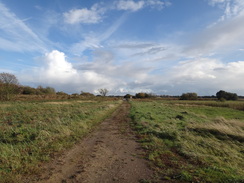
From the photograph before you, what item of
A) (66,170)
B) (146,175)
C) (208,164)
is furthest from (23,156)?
(208,164)

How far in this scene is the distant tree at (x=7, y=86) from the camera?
43844 millimetres

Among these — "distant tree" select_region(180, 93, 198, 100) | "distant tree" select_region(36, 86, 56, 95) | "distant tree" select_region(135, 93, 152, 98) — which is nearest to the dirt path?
"distant tree" select_region(36, 86, 56, 95)

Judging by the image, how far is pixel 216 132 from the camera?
10812mm

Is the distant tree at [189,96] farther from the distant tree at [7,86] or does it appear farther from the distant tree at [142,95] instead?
the distant tree at [7,86]

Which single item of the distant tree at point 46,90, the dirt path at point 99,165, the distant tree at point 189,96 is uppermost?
the distant tree at point 46,90

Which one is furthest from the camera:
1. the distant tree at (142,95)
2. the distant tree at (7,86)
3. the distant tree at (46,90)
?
the distant tree at (142,95)

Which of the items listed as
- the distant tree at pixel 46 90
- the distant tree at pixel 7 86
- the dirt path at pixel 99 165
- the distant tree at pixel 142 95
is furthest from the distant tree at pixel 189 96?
the dirt path at pixel 99 165

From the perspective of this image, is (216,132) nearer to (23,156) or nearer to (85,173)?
(85,173)

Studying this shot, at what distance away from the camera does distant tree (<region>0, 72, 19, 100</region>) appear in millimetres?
43844

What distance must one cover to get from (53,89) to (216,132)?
315ft

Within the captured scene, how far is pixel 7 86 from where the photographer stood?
45031 millimetres

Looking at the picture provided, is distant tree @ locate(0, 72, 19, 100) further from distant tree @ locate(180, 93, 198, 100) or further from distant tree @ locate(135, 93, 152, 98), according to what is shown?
distant tree @ locate(180, 93, 198, 100)

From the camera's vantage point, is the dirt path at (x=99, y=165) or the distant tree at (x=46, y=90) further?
the distant tree at (x=46, y=90)

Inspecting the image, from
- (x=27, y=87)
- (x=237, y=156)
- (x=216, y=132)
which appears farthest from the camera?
(x=27, y=87)
